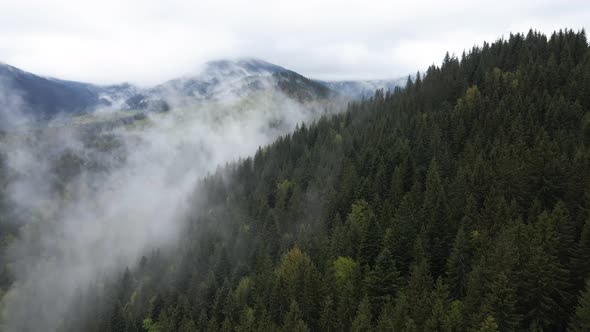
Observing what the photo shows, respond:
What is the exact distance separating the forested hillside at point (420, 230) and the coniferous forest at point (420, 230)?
1.34ft

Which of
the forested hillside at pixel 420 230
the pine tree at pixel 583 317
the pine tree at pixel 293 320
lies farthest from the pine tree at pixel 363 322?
the pine tree at pixel 583 317

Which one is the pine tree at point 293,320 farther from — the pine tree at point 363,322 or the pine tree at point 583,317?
the pine tree at point 583,317

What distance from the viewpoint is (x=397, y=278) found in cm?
7475

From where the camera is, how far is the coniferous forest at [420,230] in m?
58.8

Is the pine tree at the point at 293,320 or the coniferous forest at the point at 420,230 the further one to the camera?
the pine tree at the point at 293,320

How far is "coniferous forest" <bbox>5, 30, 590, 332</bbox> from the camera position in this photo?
5881cm

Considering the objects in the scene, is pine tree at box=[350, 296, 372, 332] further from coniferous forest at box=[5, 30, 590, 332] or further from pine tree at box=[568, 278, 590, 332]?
pine tree at box=[568, 278, 590, 332]

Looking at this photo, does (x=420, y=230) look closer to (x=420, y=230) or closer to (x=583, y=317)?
(x=420, y=230)

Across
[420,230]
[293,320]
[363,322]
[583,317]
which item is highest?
[583,317]

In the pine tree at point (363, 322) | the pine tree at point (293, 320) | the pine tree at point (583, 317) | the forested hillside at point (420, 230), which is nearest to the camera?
the pine tree at point (583, 317)

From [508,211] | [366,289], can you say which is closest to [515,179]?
[508,211]

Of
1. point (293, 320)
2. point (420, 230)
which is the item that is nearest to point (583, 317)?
point (420, 230)

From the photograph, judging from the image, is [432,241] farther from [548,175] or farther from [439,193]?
[548,175]

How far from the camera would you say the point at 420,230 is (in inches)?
3344
